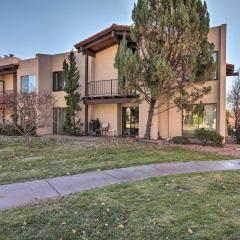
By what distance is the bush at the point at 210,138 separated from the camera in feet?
51.0

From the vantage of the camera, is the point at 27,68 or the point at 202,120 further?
the point at 27,68

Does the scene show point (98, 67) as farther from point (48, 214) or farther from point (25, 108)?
point (48, 214)

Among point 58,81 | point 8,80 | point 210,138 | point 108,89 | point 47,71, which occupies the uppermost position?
point 47,71

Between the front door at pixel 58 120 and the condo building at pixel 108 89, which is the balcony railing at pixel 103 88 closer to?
the condo building at pixel 108 89

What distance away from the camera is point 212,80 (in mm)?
17141

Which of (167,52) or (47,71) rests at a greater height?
(47,71)

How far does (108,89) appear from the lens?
2191 centimetres

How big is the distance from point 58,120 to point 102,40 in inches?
307

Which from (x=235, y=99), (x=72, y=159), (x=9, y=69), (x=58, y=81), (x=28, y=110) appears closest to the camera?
(x=72, y=159)

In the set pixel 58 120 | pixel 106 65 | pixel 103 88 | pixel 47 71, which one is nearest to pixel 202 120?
pixel 103 88

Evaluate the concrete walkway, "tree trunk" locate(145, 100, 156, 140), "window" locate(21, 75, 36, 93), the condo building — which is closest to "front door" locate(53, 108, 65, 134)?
the condo building

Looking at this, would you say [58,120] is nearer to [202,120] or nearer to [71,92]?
[71,92]

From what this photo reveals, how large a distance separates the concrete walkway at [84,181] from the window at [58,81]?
16733 millimetres

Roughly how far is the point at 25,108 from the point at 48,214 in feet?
35.1
